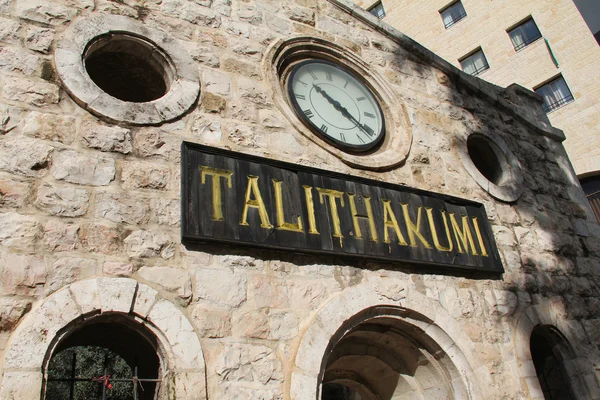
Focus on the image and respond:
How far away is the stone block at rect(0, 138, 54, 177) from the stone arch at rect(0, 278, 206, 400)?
2.79 ft

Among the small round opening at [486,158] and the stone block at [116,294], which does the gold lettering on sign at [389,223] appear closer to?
the small round opening at [486,158]

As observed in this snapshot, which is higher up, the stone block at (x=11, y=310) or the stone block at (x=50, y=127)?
the stone block at (x=50, y=127)

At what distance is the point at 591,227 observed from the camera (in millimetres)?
6707

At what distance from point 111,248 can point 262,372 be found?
4.12ft

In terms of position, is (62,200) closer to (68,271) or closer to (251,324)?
(68,271)

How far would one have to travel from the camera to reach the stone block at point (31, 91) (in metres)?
3.78

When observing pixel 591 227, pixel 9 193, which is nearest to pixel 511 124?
pixel 591 227

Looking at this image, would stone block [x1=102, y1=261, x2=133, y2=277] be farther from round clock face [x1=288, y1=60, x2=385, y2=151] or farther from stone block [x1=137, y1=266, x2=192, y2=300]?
round clock face [x1=288, y1=60, x2=385, y2=151]

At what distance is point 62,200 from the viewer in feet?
11.6

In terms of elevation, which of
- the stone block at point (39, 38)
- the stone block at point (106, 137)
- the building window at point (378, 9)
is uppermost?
the building window at point (378, 9)

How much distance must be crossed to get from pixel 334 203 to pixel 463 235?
4.98ft

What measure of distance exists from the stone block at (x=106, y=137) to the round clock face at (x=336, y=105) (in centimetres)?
168

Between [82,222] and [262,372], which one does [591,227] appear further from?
[82,222]

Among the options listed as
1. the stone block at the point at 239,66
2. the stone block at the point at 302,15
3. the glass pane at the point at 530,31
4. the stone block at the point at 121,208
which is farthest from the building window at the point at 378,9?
the stone block at the point at 121,208
